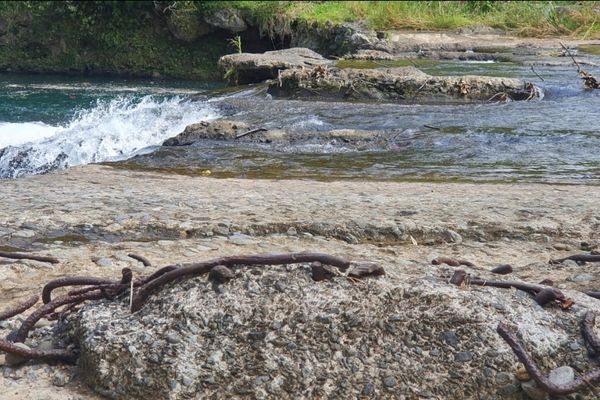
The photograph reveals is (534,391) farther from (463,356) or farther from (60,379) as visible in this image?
(60,379)

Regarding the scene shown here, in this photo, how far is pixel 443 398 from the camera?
7.82ft

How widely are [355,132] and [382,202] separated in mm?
4214

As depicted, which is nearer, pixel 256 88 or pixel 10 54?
pixel 256 88

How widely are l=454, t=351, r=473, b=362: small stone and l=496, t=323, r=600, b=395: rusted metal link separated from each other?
0.42 feet

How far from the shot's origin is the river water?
26.2 feet

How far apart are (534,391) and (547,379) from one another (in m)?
0.06

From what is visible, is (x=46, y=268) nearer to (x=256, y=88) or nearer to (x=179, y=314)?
(x=179, y=314)

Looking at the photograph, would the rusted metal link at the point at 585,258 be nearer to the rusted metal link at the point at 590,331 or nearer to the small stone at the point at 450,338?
the rusted metal link at the point at 590,331

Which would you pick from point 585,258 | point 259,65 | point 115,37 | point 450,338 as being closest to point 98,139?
point 259,65

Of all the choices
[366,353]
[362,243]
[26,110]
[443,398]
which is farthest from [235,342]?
[26,110]

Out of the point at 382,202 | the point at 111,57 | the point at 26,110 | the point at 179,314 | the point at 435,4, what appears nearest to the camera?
the point at 179,314

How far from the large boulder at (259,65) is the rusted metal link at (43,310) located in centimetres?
1219

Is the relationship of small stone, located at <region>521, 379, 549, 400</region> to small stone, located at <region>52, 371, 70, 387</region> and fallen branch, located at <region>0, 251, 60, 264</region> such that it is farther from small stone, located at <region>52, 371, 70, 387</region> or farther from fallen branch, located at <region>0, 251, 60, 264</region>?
fallen branch, located at <region>0, 251, 60, 264</region>

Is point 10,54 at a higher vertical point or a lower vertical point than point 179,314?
lower
